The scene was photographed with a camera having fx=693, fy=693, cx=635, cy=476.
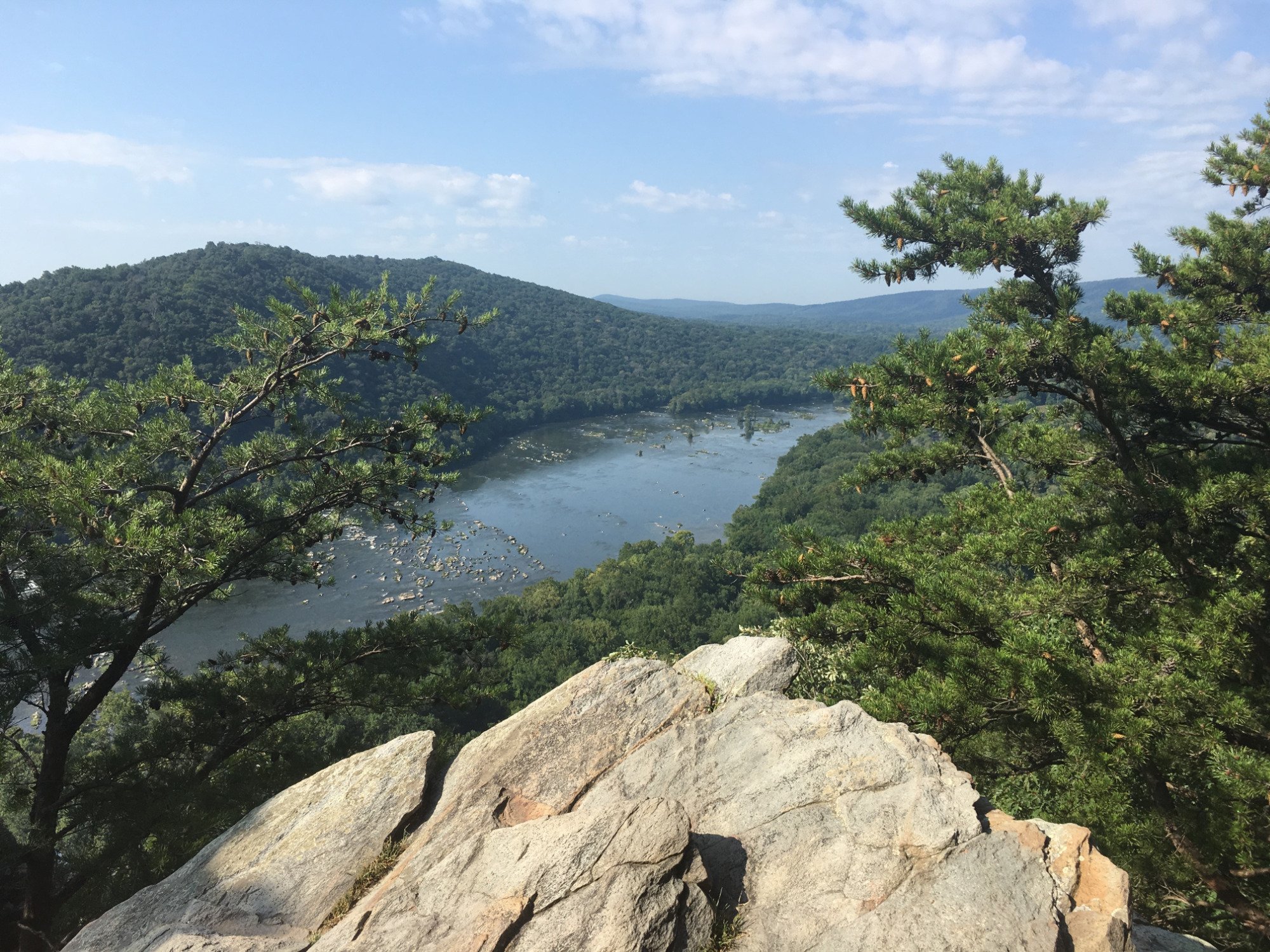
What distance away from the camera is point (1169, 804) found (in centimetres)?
536

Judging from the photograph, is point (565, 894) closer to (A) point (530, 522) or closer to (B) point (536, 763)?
(B) point (536, 763)

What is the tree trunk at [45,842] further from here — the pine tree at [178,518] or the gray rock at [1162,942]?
the gray rock at [1162,942]

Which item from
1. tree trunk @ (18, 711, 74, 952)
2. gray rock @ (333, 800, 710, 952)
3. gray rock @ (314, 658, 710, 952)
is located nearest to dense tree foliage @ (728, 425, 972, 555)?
gray rock @ (314, 658, 710, 952)

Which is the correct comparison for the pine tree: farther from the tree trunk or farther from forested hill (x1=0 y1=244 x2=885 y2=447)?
forested hill (x1=0 y1=244 x2=885 y2=447)

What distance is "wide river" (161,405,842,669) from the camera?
1575 inches

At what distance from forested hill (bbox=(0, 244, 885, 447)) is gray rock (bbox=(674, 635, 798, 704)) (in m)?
7.29

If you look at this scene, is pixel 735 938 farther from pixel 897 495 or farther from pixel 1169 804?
pixel 897 495

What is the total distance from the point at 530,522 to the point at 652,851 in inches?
2125

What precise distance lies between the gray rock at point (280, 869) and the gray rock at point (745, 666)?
2.56m

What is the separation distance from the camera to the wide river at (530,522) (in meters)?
40.0

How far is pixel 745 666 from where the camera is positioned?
6508 millimetres

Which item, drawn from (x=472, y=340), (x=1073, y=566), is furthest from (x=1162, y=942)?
(x=472, y=340)

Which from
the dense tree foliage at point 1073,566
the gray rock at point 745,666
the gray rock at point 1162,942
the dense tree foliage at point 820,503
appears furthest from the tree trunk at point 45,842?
the dense tree foliage at point 820,503

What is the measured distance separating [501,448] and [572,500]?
21.4 metres
